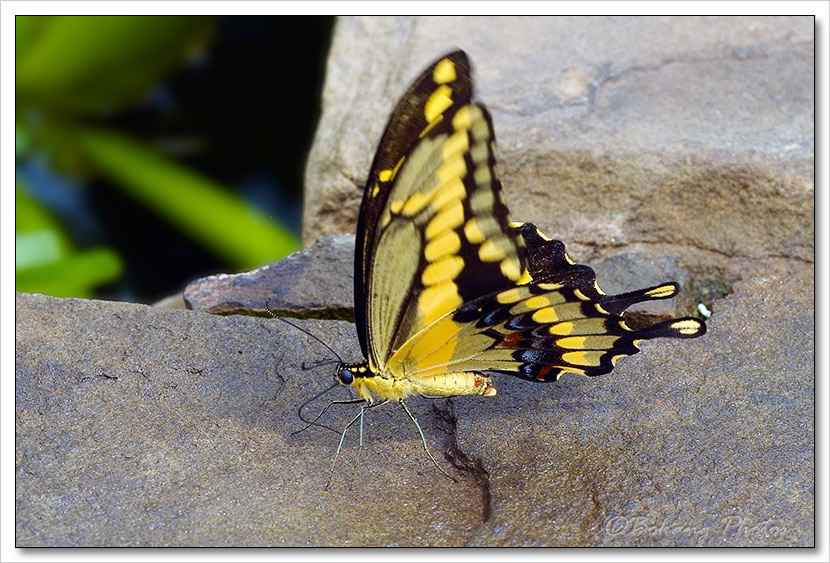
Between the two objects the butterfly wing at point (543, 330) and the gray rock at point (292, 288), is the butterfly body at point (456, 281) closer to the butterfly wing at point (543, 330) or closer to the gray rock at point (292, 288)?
the butterfly wing at point (543, 330)

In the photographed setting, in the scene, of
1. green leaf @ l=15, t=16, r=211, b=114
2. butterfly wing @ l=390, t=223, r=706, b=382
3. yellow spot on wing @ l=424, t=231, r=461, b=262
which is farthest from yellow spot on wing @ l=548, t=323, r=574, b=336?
green leaf @ l=15, t=16, r=211, b=114

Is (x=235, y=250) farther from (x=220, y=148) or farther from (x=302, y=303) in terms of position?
(x=302, y=303)

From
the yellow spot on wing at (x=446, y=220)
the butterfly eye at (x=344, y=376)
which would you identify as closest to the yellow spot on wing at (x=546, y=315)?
the yellow spot on wing at (x=446, y=220)

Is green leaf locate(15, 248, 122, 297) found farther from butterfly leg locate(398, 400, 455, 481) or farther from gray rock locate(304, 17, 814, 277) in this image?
butterfly leg locate(398, 400, 455, 481)

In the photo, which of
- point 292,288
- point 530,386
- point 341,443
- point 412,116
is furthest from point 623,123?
point 341,443

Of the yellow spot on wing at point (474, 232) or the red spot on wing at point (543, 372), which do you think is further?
the red spot on wing at point (543, 372)

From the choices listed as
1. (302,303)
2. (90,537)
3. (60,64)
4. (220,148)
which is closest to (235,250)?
(220,148)

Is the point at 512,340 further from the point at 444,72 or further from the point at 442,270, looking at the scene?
the point at 444,72
